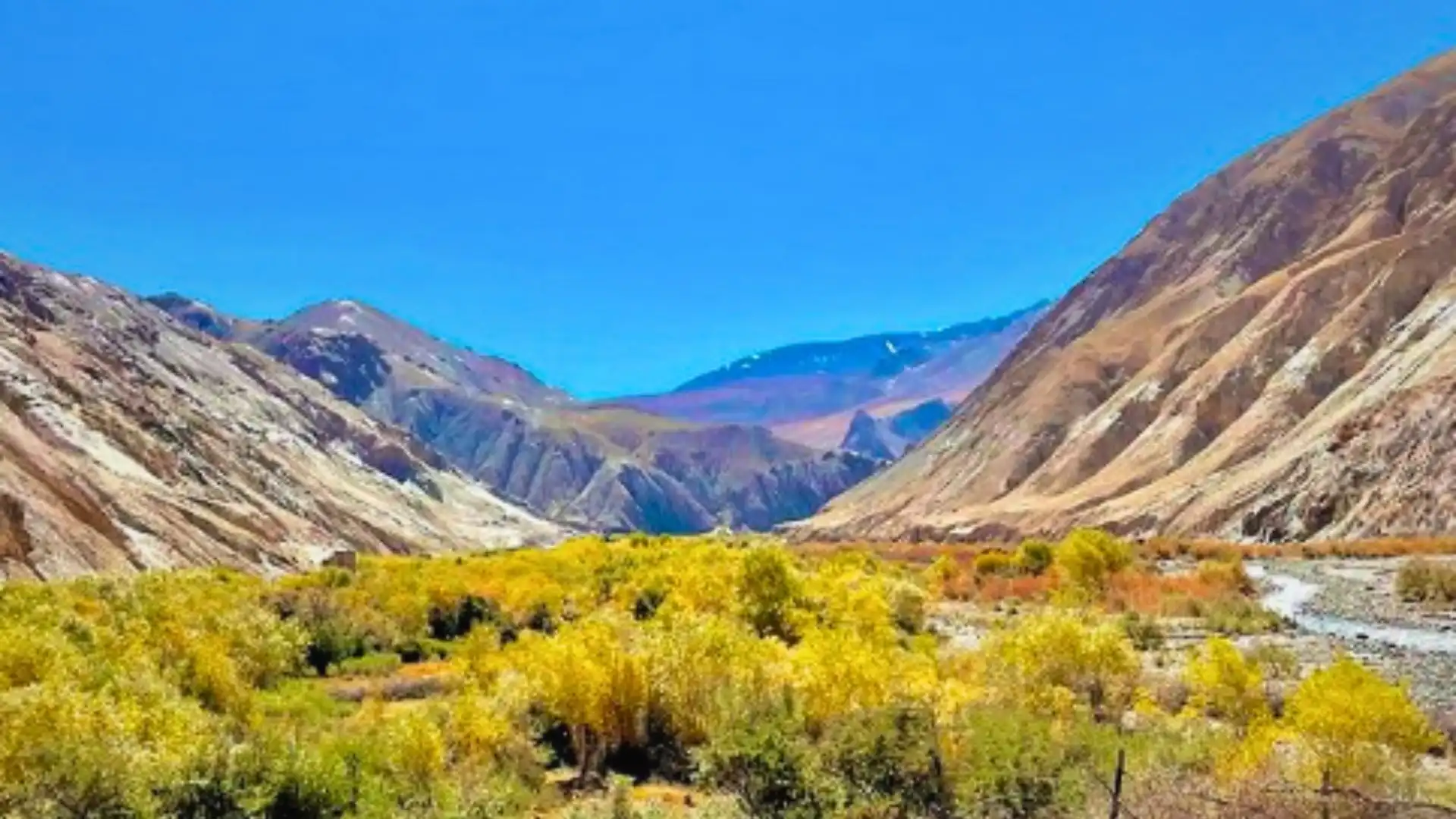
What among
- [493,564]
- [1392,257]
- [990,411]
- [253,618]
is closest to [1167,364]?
[1392,257]

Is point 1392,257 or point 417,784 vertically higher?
point 1392,257

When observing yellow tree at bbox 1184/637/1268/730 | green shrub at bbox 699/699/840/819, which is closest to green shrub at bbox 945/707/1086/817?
green shrub at bbox 699/699/840/819

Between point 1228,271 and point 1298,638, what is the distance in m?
116

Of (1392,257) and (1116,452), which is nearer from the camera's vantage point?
(1392,257)

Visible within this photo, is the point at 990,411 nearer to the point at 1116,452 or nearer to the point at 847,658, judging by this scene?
the point at 1116,452

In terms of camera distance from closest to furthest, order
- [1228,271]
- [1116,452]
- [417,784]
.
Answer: [417,784]
[1116,452]
[1228,271]

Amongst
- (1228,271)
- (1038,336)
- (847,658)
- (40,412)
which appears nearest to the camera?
(847,658)

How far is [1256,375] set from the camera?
331 ft

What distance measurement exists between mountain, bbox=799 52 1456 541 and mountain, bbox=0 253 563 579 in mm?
51887

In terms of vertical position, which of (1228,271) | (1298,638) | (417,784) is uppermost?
(1228,271)

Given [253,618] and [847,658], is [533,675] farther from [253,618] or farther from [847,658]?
[253,618]

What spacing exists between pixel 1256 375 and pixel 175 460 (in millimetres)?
82273

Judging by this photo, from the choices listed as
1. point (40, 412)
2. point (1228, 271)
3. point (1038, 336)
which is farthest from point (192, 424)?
point (1038, 336)

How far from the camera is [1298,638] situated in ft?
103
